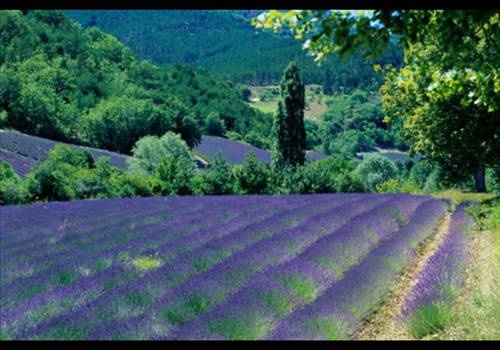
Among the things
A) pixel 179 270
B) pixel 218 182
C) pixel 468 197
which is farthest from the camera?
pixel 218 182

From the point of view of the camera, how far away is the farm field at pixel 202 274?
4379 mm

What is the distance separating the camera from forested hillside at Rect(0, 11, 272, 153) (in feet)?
188

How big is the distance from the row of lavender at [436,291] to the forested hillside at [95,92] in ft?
165

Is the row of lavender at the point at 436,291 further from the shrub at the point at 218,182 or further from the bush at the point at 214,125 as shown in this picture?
the bush at the point at 214,125

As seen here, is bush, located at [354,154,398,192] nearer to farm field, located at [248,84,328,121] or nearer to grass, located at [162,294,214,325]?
grass, located at [162,294,214,325]

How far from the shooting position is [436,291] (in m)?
5.94

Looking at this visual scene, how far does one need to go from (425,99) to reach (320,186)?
8033mm

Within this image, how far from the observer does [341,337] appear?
4.55 meters

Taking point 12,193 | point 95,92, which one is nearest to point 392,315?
point 12,193

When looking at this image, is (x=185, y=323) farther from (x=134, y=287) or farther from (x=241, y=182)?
(x=241, y=182)

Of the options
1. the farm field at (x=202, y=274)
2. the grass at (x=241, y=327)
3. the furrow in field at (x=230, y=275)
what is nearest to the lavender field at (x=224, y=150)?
the farm field at (x=202, y=274)

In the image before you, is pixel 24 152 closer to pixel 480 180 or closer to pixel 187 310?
pixel 480 180

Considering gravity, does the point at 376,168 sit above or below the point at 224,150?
below

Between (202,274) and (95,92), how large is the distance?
67.3m
